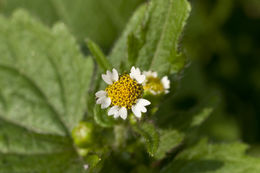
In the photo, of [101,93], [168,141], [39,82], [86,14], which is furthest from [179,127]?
[86,14]

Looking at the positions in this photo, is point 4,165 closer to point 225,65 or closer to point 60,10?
point 60,10

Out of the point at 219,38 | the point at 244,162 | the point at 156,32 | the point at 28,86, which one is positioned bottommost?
the point at 244,162

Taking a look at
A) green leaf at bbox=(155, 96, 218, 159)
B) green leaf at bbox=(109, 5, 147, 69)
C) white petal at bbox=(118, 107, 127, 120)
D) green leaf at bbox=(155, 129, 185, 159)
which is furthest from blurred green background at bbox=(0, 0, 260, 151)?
white petal at bbox=(118, 107, 127, 120)

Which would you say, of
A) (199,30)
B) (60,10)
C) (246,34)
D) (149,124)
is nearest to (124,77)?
(149,124)

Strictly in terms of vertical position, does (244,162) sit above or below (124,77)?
below

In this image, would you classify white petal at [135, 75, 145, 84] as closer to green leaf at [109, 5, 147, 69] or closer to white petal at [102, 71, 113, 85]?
white petal at [102, 71, 113, 85]

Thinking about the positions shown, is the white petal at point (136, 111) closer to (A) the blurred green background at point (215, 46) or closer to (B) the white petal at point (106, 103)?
(B) the white petal at point (106, 103)
